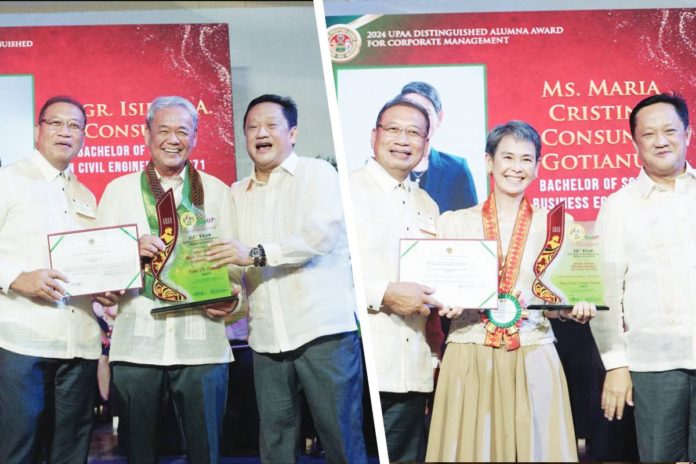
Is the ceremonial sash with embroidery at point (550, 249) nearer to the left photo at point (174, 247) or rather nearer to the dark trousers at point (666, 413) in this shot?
the dark trousers at point (666, 413)

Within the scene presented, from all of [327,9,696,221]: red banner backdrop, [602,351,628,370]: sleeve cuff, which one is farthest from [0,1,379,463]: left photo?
[602,351,628,370]: sleeve cuff

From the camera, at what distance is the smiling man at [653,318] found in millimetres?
2902

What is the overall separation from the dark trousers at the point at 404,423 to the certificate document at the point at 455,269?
1.30ft

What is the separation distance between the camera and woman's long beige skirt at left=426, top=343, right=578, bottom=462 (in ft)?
9.46

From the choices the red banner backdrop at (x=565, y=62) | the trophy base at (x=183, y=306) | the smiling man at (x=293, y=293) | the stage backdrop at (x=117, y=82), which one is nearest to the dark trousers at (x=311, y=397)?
the smiling man at (x=293, y=293)

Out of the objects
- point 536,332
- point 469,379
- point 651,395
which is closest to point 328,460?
point 469,379

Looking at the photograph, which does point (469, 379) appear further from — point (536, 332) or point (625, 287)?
point (625, 287)

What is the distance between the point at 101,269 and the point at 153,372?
37cm

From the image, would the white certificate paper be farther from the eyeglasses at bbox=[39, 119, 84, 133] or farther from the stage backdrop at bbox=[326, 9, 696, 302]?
the stage backdrop at bbox=[326, 9, 696, 302]

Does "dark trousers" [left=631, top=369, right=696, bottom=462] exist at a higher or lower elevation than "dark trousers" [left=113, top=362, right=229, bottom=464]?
lower

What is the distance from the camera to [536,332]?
9.46ft

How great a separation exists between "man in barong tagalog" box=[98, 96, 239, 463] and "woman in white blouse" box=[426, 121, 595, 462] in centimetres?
76

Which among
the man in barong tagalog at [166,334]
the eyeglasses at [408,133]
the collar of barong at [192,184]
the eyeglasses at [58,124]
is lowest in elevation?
the man in barong tagalog at [166,334]

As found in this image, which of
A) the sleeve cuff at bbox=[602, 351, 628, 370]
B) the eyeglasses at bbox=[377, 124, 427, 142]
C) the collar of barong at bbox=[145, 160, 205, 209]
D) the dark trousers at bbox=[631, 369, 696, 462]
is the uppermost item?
the eyeglasses at bbox=[377, 124, 427, 142]
